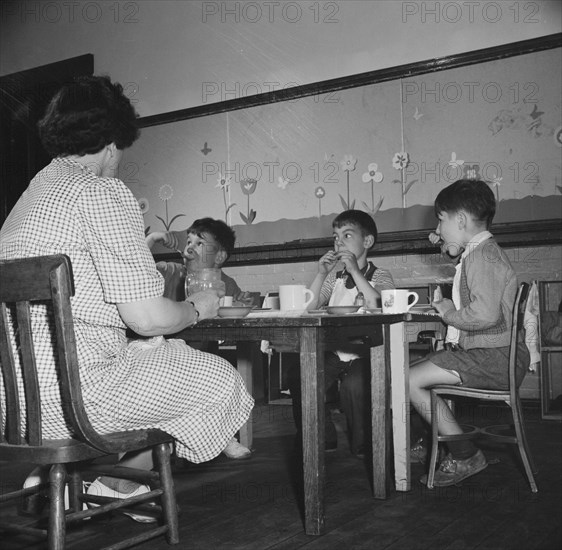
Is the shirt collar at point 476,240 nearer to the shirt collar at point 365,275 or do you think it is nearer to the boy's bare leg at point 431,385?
the boy's bare leg at point 431,385

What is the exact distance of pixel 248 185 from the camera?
515cm

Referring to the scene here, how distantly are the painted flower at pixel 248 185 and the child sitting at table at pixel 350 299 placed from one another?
1.89 meters

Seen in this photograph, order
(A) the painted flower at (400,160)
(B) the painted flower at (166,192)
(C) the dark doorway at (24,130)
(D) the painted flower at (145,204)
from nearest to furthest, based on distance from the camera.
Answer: (A) the painted flower at (400,160)
(B) the painted flower at (166,192)
(D) the painted flower at (145,204)
(C) the dark doorway at (24,130)

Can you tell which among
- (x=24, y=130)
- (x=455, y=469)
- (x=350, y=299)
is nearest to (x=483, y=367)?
(x=455, y=469)

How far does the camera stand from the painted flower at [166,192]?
18.3 ft

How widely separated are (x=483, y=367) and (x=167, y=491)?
1.16 metres

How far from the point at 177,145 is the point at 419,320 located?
3.67 metres

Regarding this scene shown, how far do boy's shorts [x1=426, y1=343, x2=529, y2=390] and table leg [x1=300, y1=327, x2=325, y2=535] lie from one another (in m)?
0.71

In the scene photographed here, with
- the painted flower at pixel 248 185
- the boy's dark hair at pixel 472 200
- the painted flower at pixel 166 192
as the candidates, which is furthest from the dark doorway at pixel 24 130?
the boy's dark hair at pixel 472 200

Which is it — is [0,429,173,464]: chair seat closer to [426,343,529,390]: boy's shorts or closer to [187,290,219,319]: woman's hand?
[187,290,219,319]: woman's hand

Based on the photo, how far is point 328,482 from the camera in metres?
2.44

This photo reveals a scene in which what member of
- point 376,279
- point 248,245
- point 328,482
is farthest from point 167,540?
point 248,245

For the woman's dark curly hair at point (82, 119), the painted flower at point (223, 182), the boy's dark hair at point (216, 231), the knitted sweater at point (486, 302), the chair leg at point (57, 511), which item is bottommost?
the chair leg at point (57, 511)

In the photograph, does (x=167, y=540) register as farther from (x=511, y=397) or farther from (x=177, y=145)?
(x=177, y=145)
